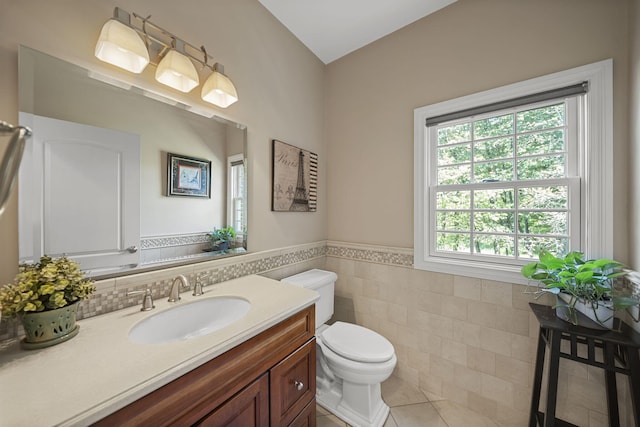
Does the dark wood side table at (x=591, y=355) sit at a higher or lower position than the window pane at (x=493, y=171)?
lower

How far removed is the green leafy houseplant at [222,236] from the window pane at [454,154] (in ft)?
5.03

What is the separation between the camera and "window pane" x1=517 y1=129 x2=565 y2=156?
134 centimetres

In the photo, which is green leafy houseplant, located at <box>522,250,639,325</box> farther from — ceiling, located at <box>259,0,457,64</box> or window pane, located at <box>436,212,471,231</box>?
ceiling, located at <box>259,0,457,64</box>

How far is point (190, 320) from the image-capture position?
3.48 feet

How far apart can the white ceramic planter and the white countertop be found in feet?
4.45

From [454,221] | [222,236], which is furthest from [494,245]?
[222,236]

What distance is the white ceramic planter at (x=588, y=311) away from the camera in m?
1.05

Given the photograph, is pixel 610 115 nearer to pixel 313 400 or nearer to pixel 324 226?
pixel 324 226

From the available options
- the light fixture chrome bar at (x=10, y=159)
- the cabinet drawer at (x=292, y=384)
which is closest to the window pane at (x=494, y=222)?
the cabinet drawer at (x=292, y=384)

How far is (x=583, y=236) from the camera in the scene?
1.26 metres

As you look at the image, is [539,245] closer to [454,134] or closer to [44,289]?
[454,134]

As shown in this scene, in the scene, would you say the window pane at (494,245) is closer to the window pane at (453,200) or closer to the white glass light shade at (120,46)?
the window pane at (453,200)

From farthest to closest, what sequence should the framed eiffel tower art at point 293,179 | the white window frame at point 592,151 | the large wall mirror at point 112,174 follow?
the framed eiffel tower art at point 293,179, the white window frame at point 592,151, the large wall mirror at point 112,174

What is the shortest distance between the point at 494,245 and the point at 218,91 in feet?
Result: 6.25
